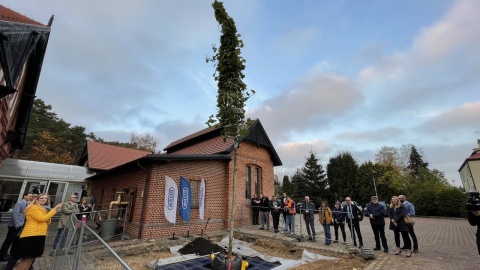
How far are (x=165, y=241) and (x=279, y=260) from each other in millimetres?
4752

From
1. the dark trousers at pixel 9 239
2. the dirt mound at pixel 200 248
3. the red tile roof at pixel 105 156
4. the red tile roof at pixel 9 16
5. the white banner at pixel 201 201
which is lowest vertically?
the dirt mound at pixel 200 248

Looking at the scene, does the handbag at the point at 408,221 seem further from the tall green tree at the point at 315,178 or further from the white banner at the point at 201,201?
the tall green tree at the point at 315,178

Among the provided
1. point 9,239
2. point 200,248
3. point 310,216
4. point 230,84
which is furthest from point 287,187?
point 9,239

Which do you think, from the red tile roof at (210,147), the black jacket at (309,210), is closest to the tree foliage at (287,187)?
the red tile roof at (210,147)

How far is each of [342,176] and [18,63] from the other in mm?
34702

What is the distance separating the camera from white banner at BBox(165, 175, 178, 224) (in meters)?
9.88

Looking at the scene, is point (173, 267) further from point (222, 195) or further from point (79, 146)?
point (79, 146)

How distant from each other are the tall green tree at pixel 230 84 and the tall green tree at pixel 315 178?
30573 millimetres

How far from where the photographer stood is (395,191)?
107 ft

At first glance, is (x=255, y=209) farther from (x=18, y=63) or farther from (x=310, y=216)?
(x=18, y=63)

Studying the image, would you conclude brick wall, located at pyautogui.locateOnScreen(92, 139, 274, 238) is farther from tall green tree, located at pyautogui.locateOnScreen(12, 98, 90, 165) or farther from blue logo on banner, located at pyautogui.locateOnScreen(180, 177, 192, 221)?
tall green tree, located at pyautogui.locateOnScreen(12, 98, 90, 165)

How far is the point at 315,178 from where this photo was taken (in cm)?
3484

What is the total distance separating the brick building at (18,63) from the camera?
5688 mm

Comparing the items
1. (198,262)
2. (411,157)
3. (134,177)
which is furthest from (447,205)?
(411,157)
